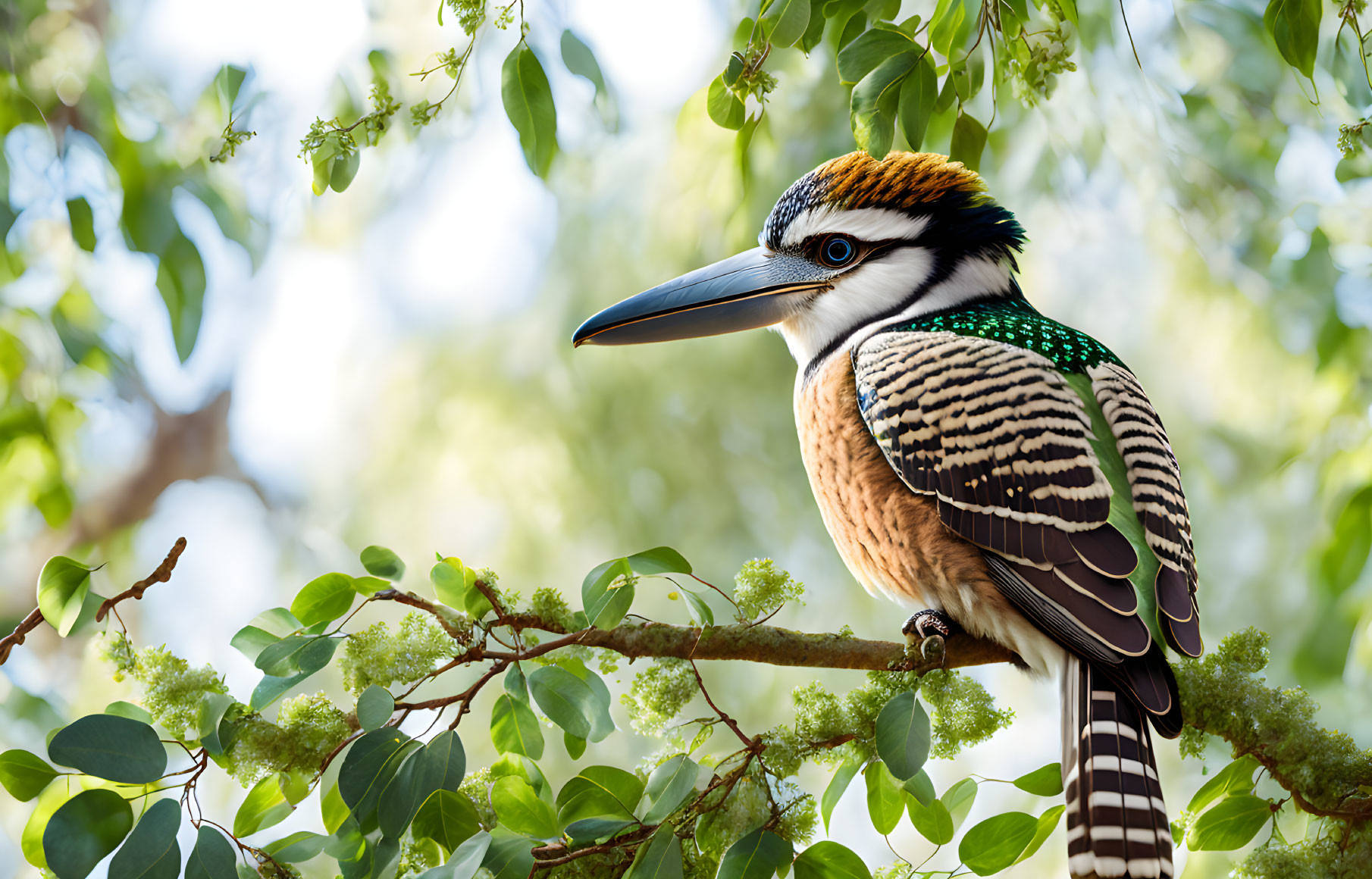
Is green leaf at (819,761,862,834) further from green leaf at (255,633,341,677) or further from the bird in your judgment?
green leaf at (255,633,341,677)

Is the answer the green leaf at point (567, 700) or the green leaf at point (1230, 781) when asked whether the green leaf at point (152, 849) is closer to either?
the green leaf at point (567, 700)

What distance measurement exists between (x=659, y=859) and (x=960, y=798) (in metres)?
0.33

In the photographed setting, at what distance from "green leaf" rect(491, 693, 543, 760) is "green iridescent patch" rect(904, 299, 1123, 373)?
1.74 ft

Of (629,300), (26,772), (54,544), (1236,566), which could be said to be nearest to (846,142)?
(629,300)

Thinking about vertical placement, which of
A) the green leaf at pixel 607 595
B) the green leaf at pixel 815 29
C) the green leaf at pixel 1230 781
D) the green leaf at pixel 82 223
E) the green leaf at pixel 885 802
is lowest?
the green leaf at pixel 885 802

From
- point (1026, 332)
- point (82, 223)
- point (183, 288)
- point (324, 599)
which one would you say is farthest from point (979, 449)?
point (183, 288)

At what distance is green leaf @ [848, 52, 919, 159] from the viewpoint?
792 millimetres

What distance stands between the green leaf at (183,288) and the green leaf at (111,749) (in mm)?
1349

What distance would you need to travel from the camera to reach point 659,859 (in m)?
0.67

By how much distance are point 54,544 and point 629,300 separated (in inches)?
134

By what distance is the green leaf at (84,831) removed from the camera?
25.0 inches

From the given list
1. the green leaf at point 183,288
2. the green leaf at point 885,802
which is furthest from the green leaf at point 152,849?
the green leaf at point 183,288

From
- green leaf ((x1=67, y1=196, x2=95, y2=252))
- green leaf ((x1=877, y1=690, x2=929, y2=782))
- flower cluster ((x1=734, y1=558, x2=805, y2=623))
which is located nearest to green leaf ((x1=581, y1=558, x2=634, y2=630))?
flower cluster ((x1=734, y1=558, x2=805, y2=623))

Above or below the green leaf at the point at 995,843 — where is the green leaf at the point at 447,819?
below
